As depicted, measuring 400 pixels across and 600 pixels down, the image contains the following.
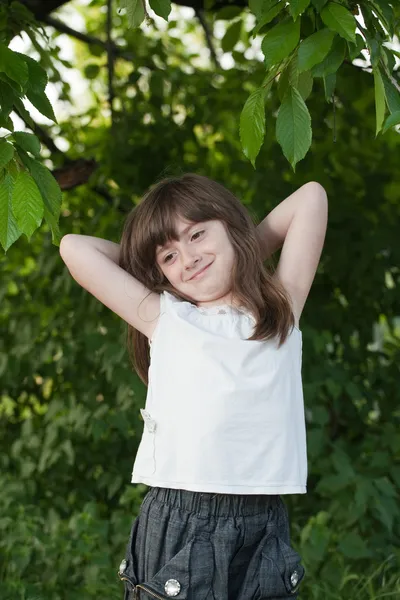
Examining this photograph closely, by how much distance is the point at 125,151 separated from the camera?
3822mm

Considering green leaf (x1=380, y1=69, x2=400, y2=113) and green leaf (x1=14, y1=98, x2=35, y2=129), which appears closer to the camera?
green leaf (x1=380, y1=69, x2=400, y2=113)

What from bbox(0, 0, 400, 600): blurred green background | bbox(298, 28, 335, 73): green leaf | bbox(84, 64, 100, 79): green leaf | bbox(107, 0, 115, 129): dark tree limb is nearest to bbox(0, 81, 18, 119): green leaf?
bbox(298, 28, 335, 73): green leaf

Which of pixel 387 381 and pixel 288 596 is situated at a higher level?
pixel 288 596

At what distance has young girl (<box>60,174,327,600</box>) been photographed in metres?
1.72

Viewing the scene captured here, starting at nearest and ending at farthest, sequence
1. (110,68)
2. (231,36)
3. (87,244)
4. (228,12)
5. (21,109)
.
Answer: (21,109) → (87,244) → (228,12) → (231,36) → (110,68)

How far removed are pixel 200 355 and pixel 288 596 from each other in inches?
19.6

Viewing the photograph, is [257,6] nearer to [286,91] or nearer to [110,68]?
[286,91]

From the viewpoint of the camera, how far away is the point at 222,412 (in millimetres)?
1722

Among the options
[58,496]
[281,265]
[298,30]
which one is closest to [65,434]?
[58,496]

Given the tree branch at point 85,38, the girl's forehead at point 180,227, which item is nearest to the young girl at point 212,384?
the girl's forehead at point 180,227

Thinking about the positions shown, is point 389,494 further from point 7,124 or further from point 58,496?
point 7,124

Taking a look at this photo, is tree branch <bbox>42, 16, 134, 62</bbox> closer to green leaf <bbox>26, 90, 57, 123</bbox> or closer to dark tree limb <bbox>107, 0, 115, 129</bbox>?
dark tree limb <bbox>107, 0, 115, 129</bbox>

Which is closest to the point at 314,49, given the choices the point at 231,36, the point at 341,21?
the point at 341,21

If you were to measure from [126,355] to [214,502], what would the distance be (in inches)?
59.6
